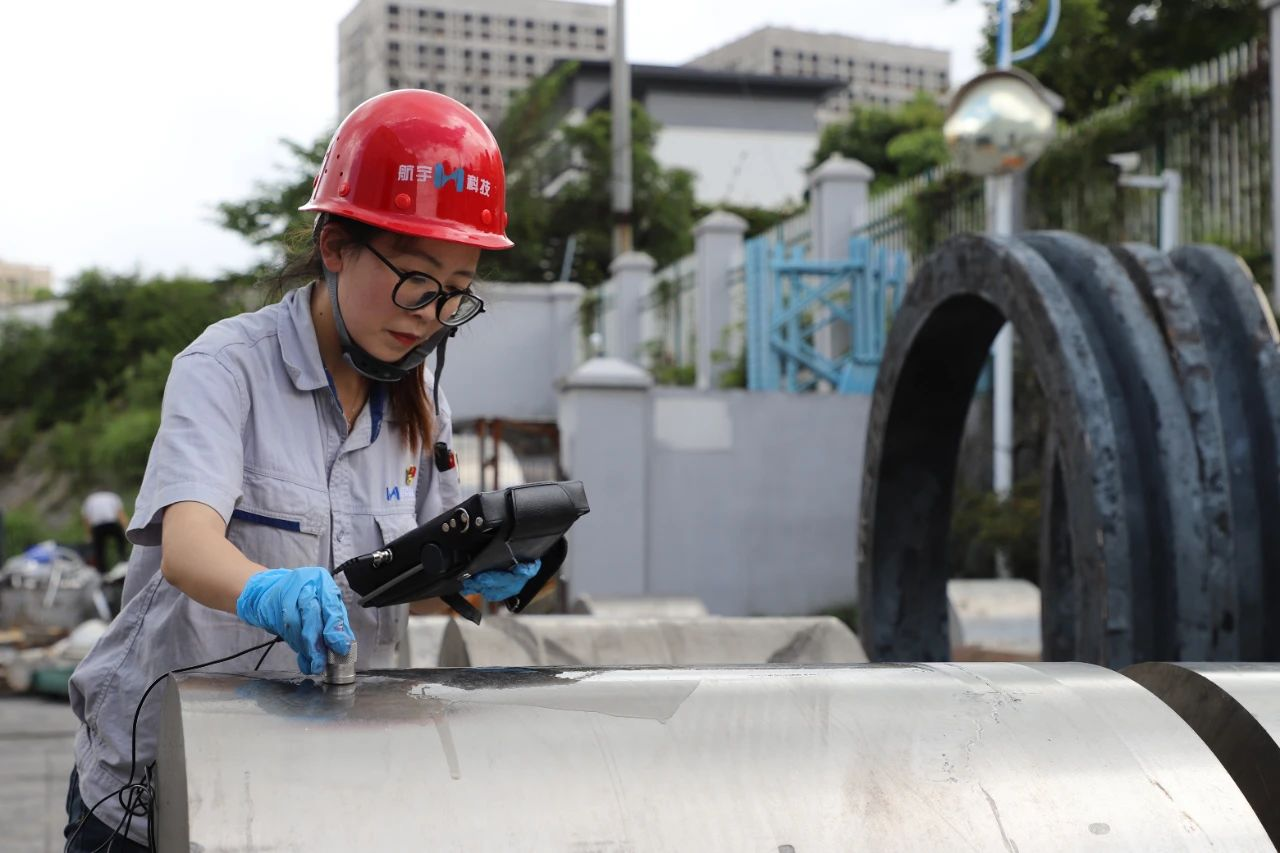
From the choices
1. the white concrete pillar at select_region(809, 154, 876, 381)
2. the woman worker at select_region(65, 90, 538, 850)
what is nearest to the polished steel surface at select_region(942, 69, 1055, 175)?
the white concrete pillar at select_region(809, 154, 876, 381)

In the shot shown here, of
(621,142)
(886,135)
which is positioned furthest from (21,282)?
(621,142)

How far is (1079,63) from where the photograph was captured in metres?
19.2

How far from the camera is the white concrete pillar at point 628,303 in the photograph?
17.1 metres

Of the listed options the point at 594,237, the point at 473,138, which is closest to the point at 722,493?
the point at 473,138

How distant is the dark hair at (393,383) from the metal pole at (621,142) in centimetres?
1661

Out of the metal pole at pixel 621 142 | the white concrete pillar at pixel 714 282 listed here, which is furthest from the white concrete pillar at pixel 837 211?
the metal pole at pixel 621 142

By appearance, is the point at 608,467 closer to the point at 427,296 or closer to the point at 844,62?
the point at 427,296

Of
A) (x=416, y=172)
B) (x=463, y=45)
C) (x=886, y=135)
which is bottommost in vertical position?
(x=416, y=172)

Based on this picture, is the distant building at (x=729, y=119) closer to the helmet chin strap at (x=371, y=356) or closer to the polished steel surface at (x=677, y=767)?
the helmet chin strap at (x=371, y=356)

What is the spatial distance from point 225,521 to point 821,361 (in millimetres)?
11336

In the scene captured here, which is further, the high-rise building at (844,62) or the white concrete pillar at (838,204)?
the high-rise building at (844,62)

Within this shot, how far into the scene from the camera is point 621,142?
62.4 feet

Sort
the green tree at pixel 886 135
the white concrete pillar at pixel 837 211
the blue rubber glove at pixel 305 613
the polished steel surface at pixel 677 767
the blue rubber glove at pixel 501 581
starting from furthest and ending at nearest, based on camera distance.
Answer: the green tree at pixel 886 135 → the white concrete pillar at pixel 837 211 → the blue rubber glove at pixel 501 581 → the blue rubber glove at pixel 305 613 → the polished steel surface at pixel 677 767

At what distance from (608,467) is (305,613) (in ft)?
28.1
